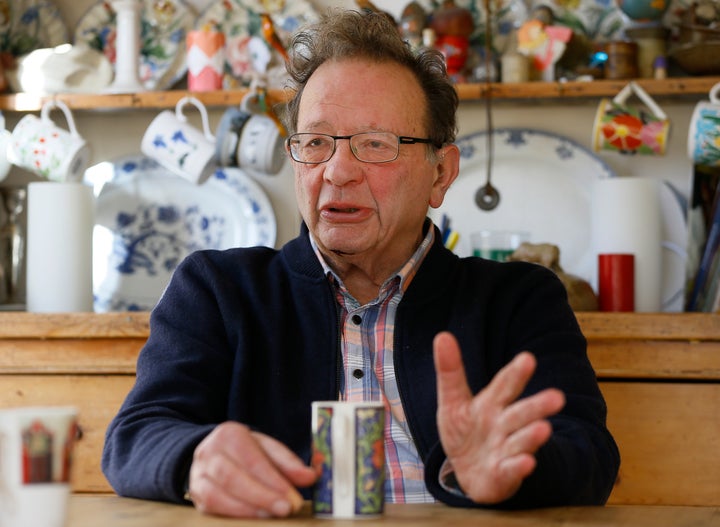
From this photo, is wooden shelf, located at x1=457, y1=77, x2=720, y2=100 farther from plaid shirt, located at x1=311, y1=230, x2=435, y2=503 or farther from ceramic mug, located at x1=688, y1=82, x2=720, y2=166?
plaid shirt, located at x1=311, y1=230, x2=435, y2=503

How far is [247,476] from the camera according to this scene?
103cm

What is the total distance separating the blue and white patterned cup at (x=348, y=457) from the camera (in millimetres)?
1013

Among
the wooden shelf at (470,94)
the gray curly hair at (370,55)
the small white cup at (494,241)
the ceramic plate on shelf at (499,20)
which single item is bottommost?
the small white cup at (494,241)

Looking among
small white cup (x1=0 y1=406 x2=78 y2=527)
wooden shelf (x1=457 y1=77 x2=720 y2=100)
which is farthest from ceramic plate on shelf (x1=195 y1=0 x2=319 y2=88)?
small white cup (x1=0 y1=406 x2=78 y2=527)

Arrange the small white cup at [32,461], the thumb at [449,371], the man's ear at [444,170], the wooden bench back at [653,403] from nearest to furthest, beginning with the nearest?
the small white cup at [32,461], the thumb at [449,371], the man's ear at [444,170], the wooden bench back at [653,403]

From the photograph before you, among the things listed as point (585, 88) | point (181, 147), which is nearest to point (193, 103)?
point (181, 147)

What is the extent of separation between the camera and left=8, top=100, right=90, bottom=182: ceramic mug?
7.82ft

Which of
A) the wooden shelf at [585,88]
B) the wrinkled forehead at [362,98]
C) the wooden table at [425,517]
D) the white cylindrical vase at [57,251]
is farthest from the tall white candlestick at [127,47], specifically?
the wooden table at [425,517]

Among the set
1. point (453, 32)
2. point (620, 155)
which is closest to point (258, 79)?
point (453, 32)

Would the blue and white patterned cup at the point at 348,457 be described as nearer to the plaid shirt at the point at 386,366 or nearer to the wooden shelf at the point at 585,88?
the plaid shirt at the point at 386,366

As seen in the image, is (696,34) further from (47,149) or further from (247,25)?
(47,149)

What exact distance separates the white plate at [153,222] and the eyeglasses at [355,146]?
1026 millimetres

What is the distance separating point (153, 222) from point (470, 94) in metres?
0.83

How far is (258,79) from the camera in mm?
2463
